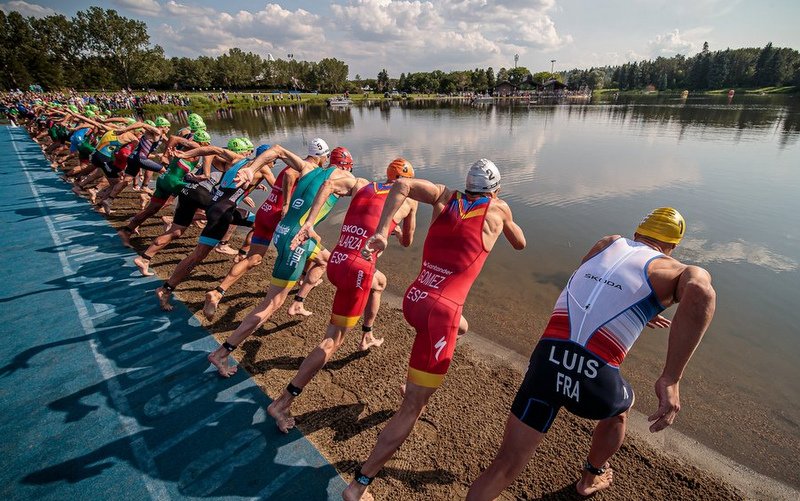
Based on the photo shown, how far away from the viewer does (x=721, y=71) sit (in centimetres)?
10588

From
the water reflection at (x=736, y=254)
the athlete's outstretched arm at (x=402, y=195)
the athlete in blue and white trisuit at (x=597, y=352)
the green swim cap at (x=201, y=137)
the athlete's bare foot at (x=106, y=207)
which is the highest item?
the green swim cap at (x=201, y=137)

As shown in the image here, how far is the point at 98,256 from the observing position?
750 centimetres

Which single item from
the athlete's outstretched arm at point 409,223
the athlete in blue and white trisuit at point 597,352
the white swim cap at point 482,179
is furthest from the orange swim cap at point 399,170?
the athlete in blue and white trisuit at point 597,352

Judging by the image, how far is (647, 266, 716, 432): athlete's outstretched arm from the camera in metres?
1.99

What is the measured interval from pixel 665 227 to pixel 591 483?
2307mm

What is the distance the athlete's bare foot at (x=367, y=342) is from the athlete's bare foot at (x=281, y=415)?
145 centimetres

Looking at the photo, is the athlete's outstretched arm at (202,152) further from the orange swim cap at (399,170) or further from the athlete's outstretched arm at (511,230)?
the athlete's outstretched arm at (511,230)

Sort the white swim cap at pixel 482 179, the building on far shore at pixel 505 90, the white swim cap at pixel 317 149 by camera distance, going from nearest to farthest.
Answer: the white swim cap at pixel 482 179
the white swim cap at pixel 317 149
the building on far shore at pixel 505 90

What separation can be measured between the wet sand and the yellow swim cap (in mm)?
2308

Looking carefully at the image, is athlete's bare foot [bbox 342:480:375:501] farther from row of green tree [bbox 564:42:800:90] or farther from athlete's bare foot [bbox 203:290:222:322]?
row of green tree [bbox 564:42:800:90]

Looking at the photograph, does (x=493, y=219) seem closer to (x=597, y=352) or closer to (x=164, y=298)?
(x=597, y=352)

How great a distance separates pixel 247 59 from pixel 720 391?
141603 millimetres

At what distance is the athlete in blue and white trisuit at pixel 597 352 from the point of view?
2.23 meters

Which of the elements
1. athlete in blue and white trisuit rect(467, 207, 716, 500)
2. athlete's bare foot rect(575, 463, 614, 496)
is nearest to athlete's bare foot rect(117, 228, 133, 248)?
athlete in blue and white trisuit rect(467, 207, 716, 500)
